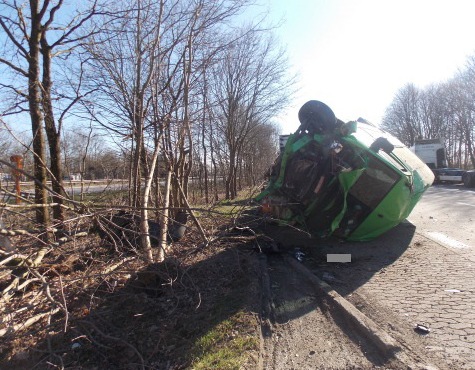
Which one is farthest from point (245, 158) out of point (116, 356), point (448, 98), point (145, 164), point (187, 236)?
point (116, 356)

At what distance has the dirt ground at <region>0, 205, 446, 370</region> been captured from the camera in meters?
3.17

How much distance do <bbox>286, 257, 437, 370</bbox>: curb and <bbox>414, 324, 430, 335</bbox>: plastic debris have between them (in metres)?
0.30

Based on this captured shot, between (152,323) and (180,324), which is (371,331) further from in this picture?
(152,323)

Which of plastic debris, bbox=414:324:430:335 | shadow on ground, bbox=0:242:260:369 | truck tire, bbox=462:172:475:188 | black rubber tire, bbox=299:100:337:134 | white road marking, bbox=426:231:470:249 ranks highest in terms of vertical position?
black rubber tire, bbox=299:100:337:134

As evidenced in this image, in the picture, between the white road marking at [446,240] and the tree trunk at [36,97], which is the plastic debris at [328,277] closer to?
the white road marking at [446,240]

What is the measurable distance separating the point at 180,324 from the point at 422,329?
8.00 feet

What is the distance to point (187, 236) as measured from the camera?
586 cm

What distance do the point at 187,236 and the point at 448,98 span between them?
38767mm

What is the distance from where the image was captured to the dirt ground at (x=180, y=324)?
3.17m

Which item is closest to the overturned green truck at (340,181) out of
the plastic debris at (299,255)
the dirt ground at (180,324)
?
the plastic debris at (299,255)

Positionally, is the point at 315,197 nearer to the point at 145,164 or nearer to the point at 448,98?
the point at 145,164

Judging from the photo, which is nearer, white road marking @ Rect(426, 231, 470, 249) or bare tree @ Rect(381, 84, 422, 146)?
white road marking @ Rect(426, 231, 470, 249)

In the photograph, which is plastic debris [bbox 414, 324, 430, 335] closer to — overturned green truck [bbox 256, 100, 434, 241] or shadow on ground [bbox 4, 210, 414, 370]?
shadow on ground [bbox 4, 210, 414, 370]

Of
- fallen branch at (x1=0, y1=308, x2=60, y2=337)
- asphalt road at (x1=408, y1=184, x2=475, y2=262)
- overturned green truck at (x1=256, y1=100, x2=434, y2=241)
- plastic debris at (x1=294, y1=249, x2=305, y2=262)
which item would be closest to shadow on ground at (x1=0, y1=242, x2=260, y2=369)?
Result: fallen branch at (x1=0, y1=308, x2=60, y2=337)
